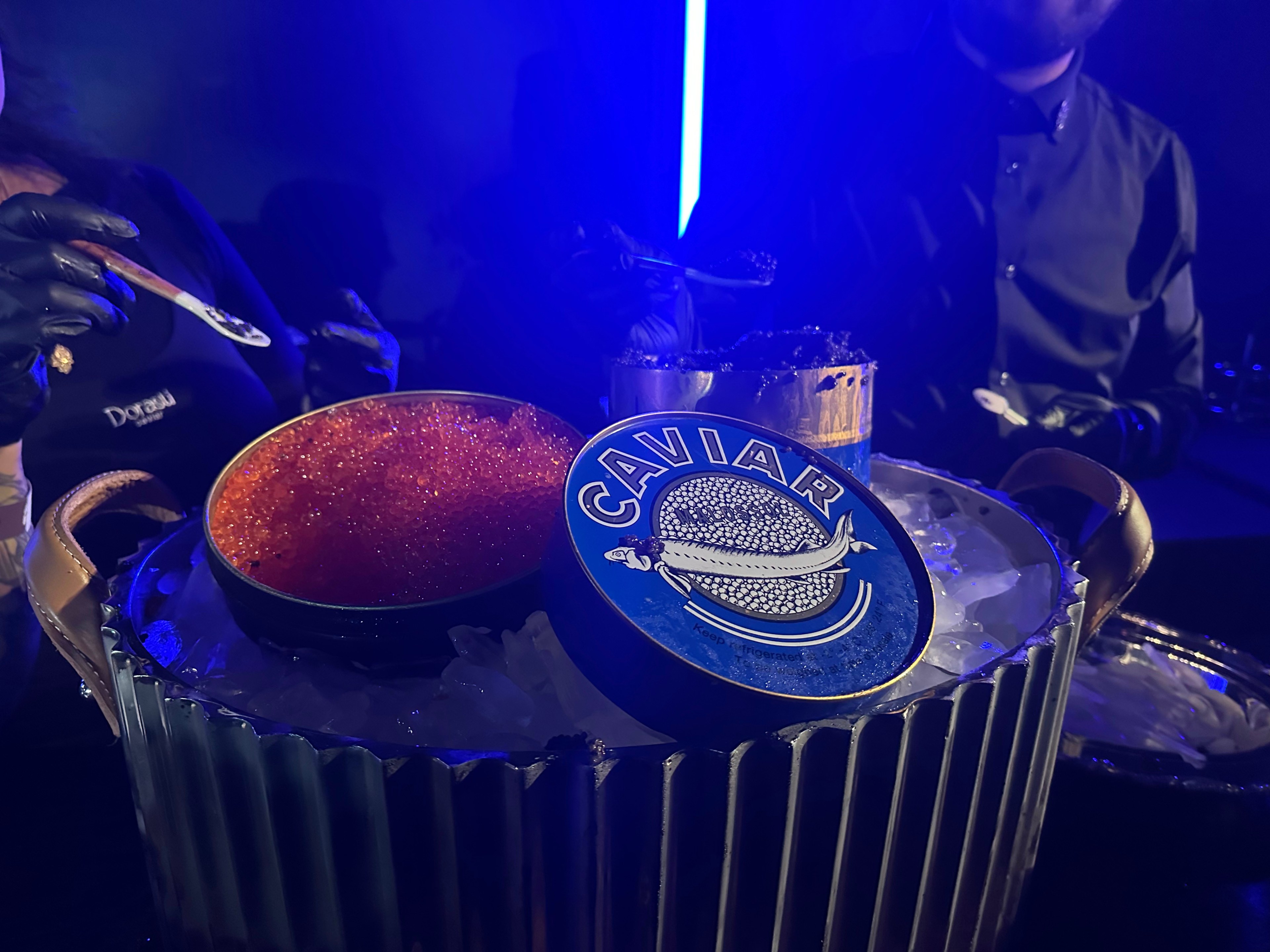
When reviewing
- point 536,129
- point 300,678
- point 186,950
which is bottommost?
point 186,950

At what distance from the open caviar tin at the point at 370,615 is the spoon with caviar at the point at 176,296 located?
52 centimetres


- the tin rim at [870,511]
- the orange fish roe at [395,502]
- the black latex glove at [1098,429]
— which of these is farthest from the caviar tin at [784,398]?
the black latex glove at [1098,429]

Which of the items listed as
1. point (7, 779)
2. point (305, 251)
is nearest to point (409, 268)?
point (305, 251)

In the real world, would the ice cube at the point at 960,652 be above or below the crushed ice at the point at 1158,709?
above

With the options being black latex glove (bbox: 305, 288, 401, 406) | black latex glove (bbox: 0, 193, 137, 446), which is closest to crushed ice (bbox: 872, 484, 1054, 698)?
black latex glove (bbox: 305, 288, 401, 406)

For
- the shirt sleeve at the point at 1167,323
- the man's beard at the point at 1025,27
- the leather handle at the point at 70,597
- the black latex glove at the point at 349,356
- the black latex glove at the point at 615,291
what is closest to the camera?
the leather handle at the point at 70,597

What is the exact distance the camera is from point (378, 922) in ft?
1.81

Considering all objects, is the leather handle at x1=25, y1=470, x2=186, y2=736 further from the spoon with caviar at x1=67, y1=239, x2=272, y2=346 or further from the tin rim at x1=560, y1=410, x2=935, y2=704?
the tin rim at x1=560, y1=410, x2=935, y2=704

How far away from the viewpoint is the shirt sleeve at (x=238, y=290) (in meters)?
1.05

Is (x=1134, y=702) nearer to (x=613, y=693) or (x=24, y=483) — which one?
(x=613, y=693)

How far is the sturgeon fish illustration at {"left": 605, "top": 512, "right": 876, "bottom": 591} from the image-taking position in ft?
2.16

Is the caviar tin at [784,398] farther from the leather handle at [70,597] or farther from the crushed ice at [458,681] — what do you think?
the leather handle at [70,597]

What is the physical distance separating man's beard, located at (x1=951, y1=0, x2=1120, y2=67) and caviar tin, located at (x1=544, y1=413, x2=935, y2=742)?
1.35 m

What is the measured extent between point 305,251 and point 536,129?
1.55ft
